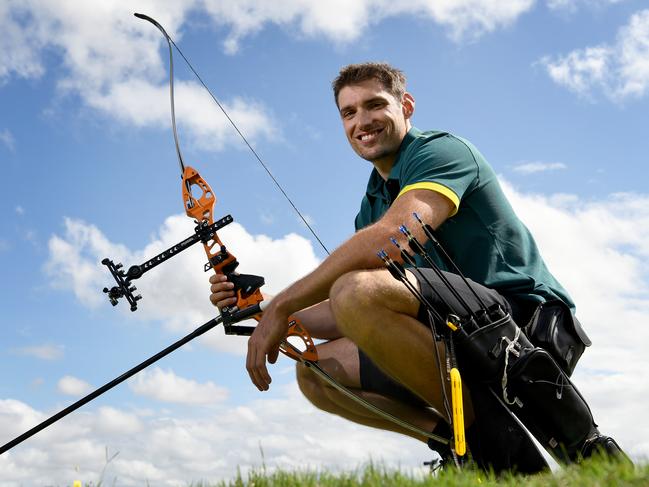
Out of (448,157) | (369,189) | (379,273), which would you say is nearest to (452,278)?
(379,273)

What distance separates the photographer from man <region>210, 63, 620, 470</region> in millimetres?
4254

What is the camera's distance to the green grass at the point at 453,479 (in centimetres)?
295

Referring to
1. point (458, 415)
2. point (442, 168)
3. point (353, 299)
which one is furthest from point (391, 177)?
point (458, 415)

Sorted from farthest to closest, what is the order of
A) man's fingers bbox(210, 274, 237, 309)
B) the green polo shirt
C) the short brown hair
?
the short brown hair → man's fingers bbox(210, 274, 237, 309) → the green polo shirt

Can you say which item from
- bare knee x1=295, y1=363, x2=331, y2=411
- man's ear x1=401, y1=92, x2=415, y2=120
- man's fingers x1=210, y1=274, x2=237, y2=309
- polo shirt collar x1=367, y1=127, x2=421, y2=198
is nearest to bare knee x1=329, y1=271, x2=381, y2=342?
man's fingers x1=210, y1=274, x2=237, y2=309

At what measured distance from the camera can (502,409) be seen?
427cm

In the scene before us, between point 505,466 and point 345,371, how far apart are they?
1.38m

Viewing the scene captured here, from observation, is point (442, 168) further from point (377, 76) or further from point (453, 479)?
point (453, 479)

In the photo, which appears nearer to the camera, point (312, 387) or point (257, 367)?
point (257, 367)

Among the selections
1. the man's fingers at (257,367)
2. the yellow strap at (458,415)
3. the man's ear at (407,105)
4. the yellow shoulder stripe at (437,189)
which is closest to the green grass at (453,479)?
the yellow strap at (458,415)

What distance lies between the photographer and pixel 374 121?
528 cm

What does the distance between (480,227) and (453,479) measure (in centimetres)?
195

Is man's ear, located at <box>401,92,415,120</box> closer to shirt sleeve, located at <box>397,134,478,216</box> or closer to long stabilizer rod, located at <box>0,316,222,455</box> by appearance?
shirt sleeve, located at <box>397,134,478,216</box>

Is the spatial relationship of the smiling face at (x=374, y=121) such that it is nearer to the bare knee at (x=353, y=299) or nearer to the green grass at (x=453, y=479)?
the bare knee at (x=353, y=299)
